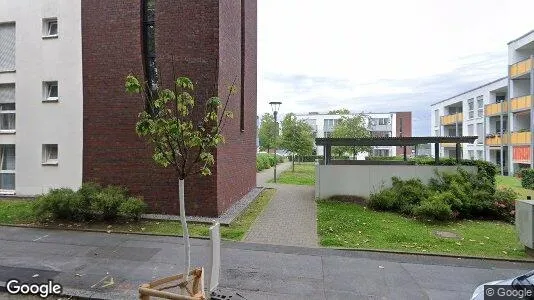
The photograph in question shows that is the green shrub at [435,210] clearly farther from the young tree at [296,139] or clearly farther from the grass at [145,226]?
the young tree at [296,139]

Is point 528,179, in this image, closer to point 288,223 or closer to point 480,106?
point 288,223

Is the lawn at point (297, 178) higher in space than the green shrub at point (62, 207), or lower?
lower

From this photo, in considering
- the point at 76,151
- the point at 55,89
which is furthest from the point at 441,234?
the point at 55,89

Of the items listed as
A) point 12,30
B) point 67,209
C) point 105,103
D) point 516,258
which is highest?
point 12,30

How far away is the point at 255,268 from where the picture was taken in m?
6.78

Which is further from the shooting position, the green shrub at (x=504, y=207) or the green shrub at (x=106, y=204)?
the green shrub at (x=504, y=207)

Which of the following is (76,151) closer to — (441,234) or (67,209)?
(67,209)

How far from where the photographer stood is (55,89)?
13445mm

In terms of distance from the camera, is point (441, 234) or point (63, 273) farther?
point (441, 234)

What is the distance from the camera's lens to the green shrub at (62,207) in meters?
9.64

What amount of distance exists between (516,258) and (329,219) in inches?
192

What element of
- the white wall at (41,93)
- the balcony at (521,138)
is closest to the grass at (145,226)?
the white wall at (41,93)

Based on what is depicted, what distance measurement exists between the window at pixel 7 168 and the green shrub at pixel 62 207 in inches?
225

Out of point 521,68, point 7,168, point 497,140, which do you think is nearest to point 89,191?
point 7,168
